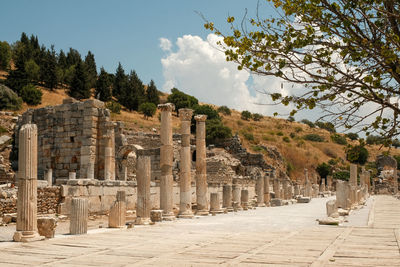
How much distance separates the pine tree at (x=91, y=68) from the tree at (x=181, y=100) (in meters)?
12.8

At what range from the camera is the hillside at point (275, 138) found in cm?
5965

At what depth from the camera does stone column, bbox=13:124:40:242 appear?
34.0 feet

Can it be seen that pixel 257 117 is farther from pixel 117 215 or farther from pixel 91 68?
pixel 117 215

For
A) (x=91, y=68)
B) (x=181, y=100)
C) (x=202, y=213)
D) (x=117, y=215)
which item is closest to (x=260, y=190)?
(x=202, y=213)

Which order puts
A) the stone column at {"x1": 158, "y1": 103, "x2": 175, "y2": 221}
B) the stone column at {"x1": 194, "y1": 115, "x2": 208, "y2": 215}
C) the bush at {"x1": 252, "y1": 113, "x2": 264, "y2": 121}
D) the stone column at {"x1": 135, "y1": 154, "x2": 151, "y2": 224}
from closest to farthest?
the stone column at {"x1": 135, "y1": 154, "x2": 151, "y2": 224}, the stone column at {"x1": 158, "y1": 103, "x2": 175, "y2": 221}, the stone column at {"x1": 194, "y1": 115, "x2": 208, "y2": 215}, the bush at {"x1": 252, "y1": 113, "x2": 264, "y2": 121}

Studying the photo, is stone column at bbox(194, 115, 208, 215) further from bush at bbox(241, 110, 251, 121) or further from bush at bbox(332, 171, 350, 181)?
bush at bbox(241, 110, 251, 121)

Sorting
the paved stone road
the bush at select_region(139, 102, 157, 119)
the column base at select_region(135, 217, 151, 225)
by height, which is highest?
the bush at select_region(139, 102, 157, 119)

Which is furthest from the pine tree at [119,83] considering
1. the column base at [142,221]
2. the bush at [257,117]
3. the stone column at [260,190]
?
the column base at [142,221]

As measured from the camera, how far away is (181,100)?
244ft

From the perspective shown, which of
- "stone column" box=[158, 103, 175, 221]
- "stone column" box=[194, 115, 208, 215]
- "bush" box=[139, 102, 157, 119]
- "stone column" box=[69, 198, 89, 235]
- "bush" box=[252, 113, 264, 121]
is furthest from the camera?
"bush" box=[252, 113, 264, 121]

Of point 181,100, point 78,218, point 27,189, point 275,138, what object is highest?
point 181,100

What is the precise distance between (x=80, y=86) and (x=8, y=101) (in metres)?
16.8

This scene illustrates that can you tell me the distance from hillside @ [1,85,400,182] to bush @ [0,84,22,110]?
1.93 m

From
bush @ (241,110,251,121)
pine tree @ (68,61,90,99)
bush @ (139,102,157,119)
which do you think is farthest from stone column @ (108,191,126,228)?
bush @ (241,110,251,121)
